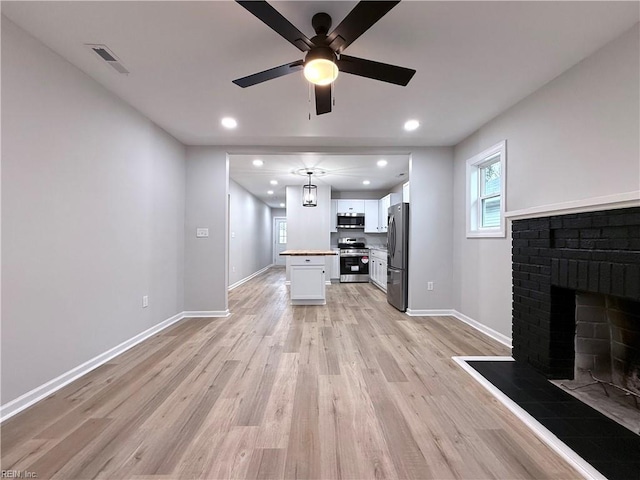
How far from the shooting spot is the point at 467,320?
366 centimetres

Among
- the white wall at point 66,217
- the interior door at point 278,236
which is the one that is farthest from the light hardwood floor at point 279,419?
the interior door at point 278,236

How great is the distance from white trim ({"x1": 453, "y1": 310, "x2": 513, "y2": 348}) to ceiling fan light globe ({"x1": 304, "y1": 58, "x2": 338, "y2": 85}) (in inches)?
120

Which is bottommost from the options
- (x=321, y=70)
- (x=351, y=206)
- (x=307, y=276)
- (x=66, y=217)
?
(x=307, y=276)

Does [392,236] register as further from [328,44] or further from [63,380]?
[63,380]

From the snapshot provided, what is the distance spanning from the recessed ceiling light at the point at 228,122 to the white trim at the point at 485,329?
152 inches

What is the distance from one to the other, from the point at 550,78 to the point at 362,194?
18.0ft

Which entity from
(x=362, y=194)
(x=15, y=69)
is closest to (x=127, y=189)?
(x=15, y=69)

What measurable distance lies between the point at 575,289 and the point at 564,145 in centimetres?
121

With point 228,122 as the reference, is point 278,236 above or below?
below

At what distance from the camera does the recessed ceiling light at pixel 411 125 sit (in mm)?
3209

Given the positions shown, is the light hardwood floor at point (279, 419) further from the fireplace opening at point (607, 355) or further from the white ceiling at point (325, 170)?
the white ceiling at point (325, 170)

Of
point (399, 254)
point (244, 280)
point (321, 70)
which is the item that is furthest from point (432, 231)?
point (244, 280)

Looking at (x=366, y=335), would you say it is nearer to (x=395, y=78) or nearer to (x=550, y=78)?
(x=395, y=78)

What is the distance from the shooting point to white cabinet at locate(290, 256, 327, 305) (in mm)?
4672
